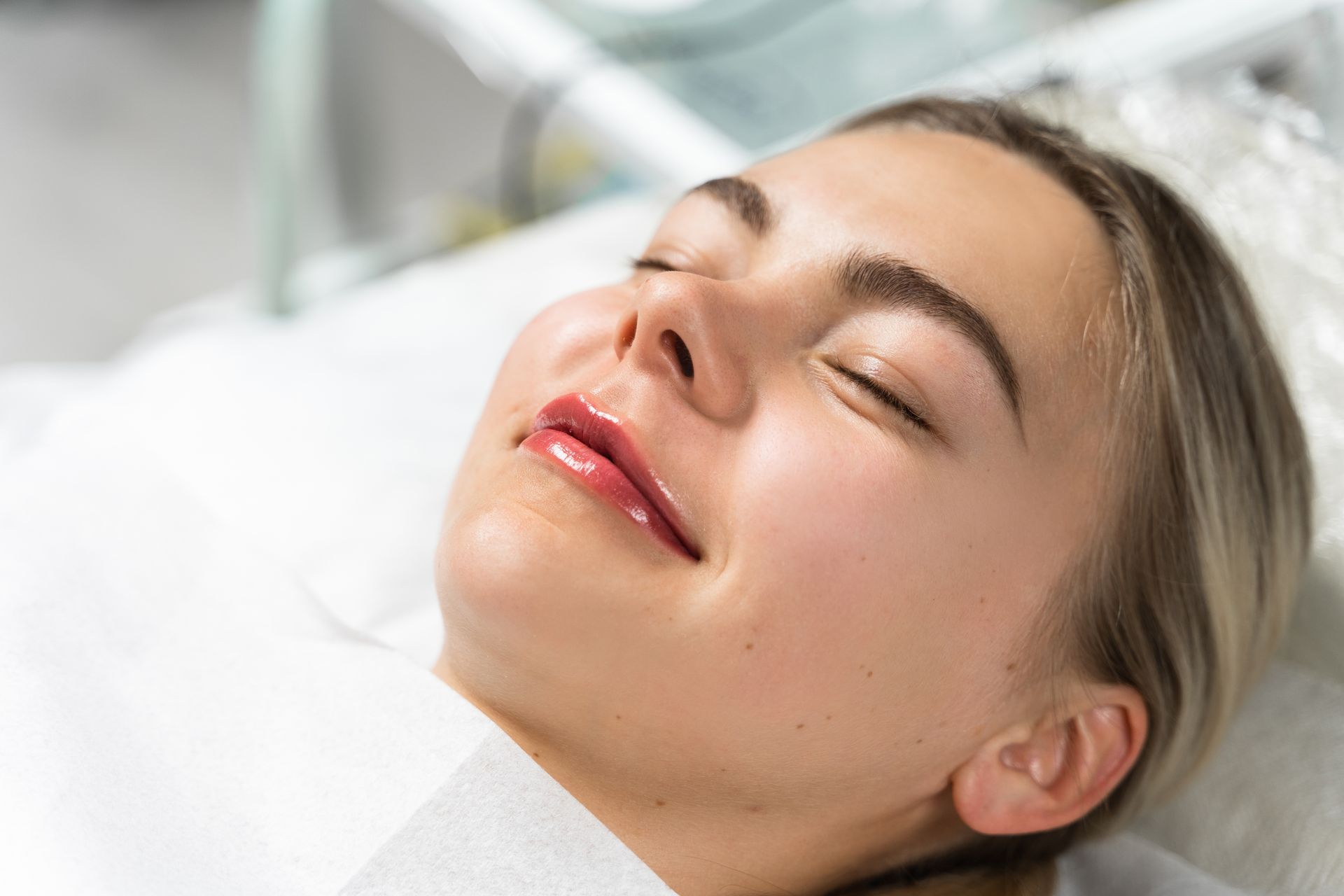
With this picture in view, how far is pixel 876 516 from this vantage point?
71 centimetres

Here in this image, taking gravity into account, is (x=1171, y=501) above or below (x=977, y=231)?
below

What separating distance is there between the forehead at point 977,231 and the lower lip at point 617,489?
7.8 inches

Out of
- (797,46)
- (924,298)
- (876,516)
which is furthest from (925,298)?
(797,46)

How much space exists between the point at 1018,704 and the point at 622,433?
33 centimetres

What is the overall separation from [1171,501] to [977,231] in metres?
0.24

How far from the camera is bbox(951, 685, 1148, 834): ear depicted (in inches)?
32.0

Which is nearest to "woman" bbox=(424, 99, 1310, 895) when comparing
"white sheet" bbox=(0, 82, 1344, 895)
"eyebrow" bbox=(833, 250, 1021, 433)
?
"eyebrow" bbox=(833, 250, 1021, 433)

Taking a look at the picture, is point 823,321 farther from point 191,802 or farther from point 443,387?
point 443,387

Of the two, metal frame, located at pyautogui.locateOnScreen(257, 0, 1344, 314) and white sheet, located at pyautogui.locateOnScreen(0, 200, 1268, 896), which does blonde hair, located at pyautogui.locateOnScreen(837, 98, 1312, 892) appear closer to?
white sheet, located at pyautogui.locateOnScreen(0, 200, 1268, 896)

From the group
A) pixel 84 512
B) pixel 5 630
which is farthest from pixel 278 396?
pixel 5 630

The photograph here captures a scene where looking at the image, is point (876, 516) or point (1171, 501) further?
point (1171, 501)

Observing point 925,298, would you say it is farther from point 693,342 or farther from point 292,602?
point 292,602

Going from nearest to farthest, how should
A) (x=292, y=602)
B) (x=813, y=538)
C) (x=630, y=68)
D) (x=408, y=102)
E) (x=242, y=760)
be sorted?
(x=813, y=538) → (x=242, y=760) → (x=292, y=602) → (x=630, y=68) → (x=408, y=102)

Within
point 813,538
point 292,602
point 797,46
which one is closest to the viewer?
point 813,538
